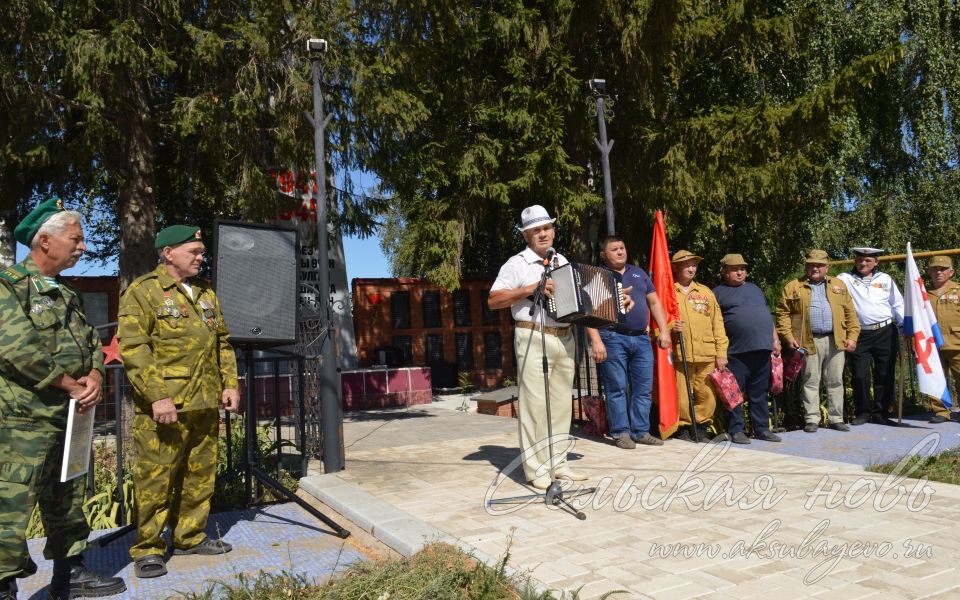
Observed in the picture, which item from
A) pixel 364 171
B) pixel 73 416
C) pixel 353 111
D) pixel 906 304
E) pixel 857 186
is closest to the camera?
pixel 73 416

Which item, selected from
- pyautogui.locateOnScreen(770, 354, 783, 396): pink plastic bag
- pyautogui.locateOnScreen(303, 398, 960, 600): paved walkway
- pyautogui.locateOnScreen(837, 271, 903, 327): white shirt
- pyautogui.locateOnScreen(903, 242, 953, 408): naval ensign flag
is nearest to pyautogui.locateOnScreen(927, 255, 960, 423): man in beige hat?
pyautogui.locateOnScreen(903, 242, 953, 408): naval ensign flag

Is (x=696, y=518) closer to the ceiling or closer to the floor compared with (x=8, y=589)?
closer to the floor

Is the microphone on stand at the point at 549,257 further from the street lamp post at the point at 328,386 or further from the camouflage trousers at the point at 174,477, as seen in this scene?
the camouflage trousers at the point at 174,477

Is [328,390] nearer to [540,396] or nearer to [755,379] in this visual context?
[540,396]

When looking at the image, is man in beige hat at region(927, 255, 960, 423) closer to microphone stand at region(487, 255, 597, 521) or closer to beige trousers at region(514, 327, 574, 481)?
beige trousers at region(514, 327, 574, 481)

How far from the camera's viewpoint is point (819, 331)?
7707 millimetres

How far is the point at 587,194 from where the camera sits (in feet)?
45.8

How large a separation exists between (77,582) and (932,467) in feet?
18.7

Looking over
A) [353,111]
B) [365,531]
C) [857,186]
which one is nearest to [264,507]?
[365,531]

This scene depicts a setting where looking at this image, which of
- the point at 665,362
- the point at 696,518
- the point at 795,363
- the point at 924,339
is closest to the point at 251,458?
the point at 696,518

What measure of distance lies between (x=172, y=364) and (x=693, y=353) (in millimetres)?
4955

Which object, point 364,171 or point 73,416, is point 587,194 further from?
point 73,416

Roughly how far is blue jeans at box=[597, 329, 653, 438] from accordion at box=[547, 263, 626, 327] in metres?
1.80

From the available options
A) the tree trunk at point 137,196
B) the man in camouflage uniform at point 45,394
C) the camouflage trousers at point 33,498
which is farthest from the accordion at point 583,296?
the tree trunk at point 137,196
